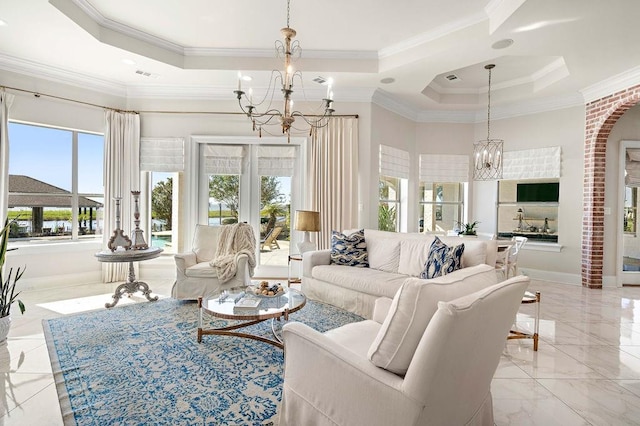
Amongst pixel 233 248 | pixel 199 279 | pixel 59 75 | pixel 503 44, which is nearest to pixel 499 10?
pixel 503 44

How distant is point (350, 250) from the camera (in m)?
4.16

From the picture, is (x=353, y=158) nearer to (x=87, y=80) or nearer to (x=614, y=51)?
(x=614, y=51)

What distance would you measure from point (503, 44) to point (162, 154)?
4.99 meters

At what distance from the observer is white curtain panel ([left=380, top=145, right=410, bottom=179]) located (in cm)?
554

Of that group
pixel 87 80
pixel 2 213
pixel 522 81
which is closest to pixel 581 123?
pixel 522 81

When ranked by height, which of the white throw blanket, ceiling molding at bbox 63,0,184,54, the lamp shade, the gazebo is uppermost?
ceiling molding at bbox 63,0,184,54

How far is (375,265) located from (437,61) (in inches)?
107

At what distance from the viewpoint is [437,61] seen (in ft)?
13.7

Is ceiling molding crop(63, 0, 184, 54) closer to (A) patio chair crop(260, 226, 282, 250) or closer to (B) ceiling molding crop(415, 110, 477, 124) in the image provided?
(A) patio chair crop(260, 226, 282, 250)

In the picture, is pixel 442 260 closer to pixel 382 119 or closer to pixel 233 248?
pixel 233 248

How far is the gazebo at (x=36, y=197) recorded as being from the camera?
4.54m

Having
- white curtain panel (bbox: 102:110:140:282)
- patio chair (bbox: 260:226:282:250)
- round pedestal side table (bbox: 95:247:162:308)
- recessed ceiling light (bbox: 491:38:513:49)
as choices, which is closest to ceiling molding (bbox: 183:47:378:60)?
recessed ceiling light (bbox: 491:38:513:49)

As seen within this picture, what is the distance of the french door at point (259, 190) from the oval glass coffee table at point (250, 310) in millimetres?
2274

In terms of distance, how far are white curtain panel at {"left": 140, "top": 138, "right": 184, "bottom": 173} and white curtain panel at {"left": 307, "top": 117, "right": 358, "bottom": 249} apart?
214 cm
